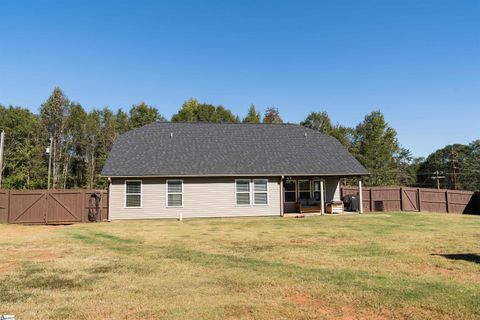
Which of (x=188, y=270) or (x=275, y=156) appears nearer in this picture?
(x=188, y=270)

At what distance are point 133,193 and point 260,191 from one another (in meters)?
8.11

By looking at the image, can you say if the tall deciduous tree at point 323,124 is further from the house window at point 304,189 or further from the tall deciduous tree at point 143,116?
the house window at point 304,189

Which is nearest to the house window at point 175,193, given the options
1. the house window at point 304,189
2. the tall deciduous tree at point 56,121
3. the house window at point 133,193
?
the house window at point 133,193

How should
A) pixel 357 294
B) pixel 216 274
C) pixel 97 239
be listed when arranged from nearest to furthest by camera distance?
pixel 357 294, pixel 216 274, pixel 97 239

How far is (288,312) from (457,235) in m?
11.8

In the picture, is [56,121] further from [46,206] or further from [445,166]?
[445,166]

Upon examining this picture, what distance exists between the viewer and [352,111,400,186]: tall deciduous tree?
5166 centimetres

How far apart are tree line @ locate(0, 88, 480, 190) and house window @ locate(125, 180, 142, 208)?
2284cm

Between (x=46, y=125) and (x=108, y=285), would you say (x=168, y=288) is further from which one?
(x=46, y=125)

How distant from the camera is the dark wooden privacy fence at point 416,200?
2598cm

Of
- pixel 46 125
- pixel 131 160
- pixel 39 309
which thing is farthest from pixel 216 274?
pixel 46 125

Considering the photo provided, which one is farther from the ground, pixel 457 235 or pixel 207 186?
pixel 207 186

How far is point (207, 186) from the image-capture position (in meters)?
22.6

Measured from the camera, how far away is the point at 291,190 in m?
25.3
